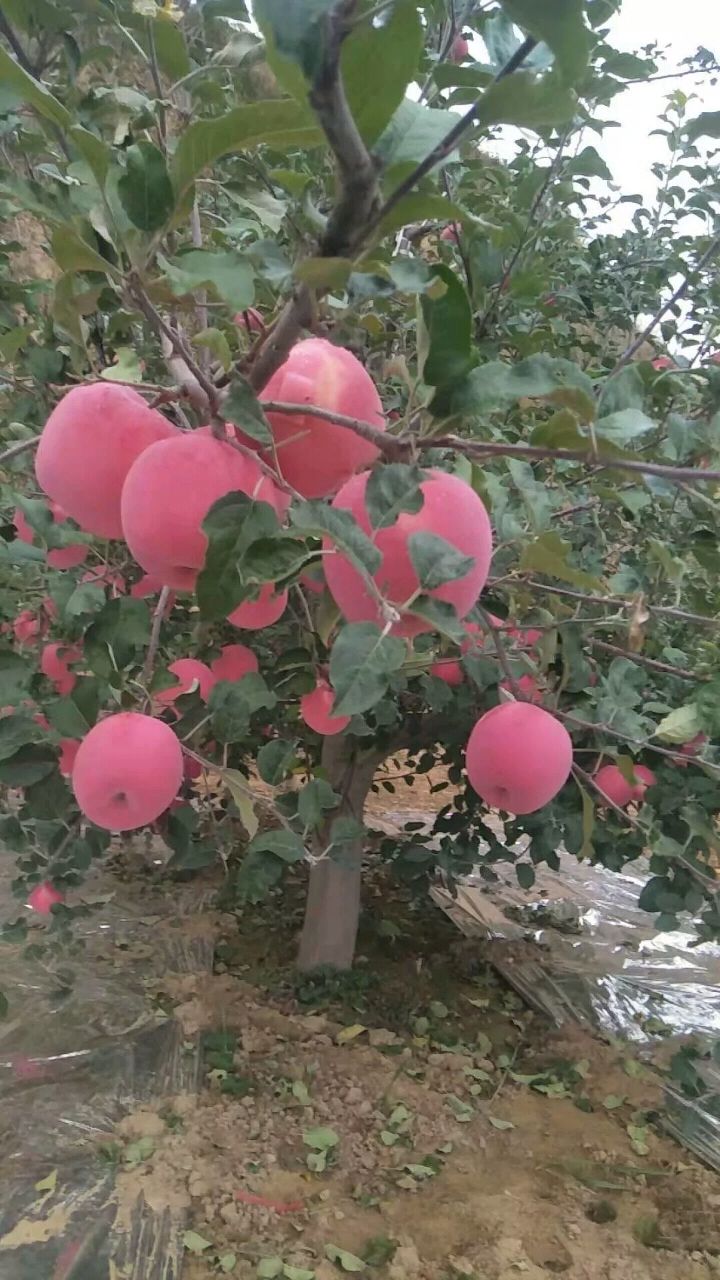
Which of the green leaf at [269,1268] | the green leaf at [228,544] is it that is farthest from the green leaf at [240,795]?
the green leaf at [269,1268]

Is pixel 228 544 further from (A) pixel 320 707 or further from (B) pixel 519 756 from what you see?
(A) pixel 320 707

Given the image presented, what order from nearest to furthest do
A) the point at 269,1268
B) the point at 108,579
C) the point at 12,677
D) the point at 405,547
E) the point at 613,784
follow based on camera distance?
the point at 405,547 < the point at 12,677 < the point at 108,579 < the point at 269,1268 < the point at 613,784

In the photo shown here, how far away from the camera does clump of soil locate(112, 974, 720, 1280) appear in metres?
1.52

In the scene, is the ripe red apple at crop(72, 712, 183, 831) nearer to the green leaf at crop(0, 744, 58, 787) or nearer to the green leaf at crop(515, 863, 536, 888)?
the green leaf at crop(0, 744, 58, 787)

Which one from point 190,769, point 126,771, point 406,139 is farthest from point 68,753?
point 406,139

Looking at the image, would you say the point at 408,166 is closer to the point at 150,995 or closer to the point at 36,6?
the point at 36,6

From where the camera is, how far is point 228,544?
483 mm

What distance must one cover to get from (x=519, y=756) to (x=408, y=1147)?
51.1 inches

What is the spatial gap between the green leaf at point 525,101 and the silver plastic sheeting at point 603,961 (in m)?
1.95

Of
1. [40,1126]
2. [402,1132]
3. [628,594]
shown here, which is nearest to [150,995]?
[40,1126]

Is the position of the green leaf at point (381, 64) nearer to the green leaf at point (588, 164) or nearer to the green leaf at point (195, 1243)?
the green leaf at point (588, 164)

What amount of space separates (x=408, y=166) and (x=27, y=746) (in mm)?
939

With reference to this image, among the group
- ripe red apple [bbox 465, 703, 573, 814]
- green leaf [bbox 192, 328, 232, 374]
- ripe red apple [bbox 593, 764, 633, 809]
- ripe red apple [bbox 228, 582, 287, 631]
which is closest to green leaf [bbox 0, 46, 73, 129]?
green leaf [bbox 192, 328, 232, 374]

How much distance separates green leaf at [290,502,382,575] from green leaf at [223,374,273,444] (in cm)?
5
